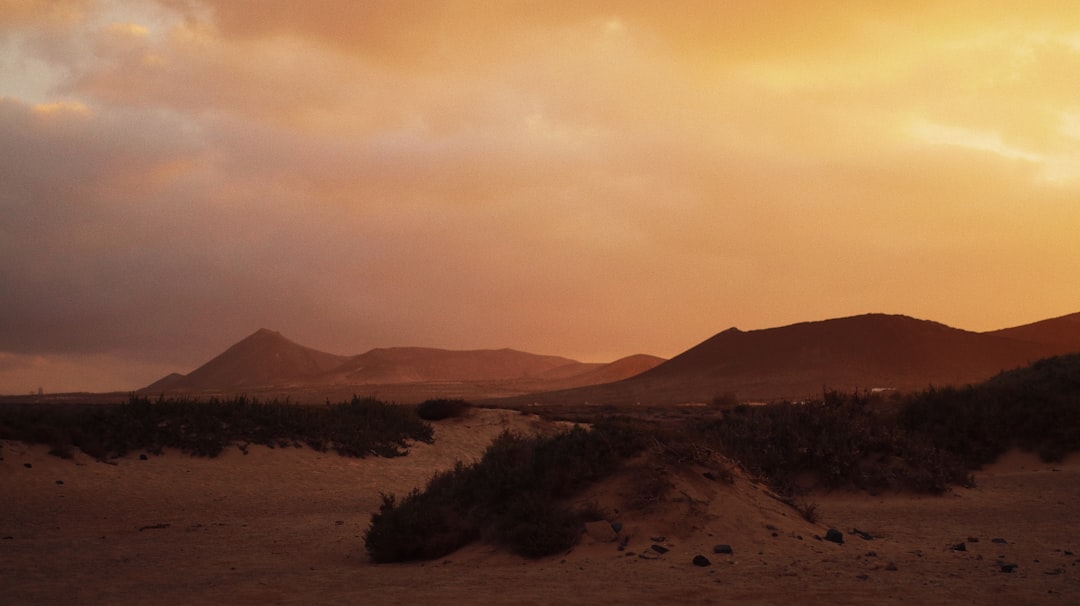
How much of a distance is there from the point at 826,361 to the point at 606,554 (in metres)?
90.0

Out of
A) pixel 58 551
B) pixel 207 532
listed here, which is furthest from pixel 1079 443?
pixel 58 551

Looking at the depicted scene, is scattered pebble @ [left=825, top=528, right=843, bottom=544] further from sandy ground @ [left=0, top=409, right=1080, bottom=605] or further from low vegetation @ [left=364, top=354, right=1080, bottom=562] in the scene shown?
low vegetation @ [left=364, top=354, right=1080, bottom=562]

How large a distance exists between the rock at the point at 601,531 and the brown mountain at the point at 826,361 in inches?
2755

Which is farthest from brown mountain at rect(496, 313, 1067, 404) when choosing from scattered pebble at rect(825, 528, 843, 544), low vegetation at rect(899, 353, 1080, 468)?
scattered pebble at rect(825, 528, 843, 544)

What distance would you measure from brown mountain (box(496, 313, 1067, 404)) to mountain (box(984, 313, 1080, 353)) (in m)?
4.13

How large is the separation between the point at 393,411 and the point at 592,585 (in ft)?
86.8

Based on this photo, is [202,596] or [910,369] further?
[910,369]

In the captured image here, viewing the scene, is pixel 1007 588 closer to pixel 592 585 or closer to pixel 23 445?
pixel 592 585

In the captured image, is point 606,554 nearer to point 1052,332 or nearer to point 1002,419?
point 1002,419

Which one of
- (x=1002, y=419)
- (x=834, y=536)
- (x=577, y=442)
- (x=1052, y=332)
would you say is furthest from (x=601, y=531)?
(x=1052, y=332)

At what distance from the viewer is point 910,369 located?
305 ft

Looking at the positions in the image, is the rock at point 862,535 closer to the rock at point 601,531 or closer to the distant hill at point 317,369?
the rock at point 601,531

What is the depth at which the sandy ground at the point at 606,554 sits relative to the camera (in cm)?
895

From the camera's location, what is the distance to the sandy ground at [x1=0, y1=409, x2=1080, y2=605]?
8945 mm
